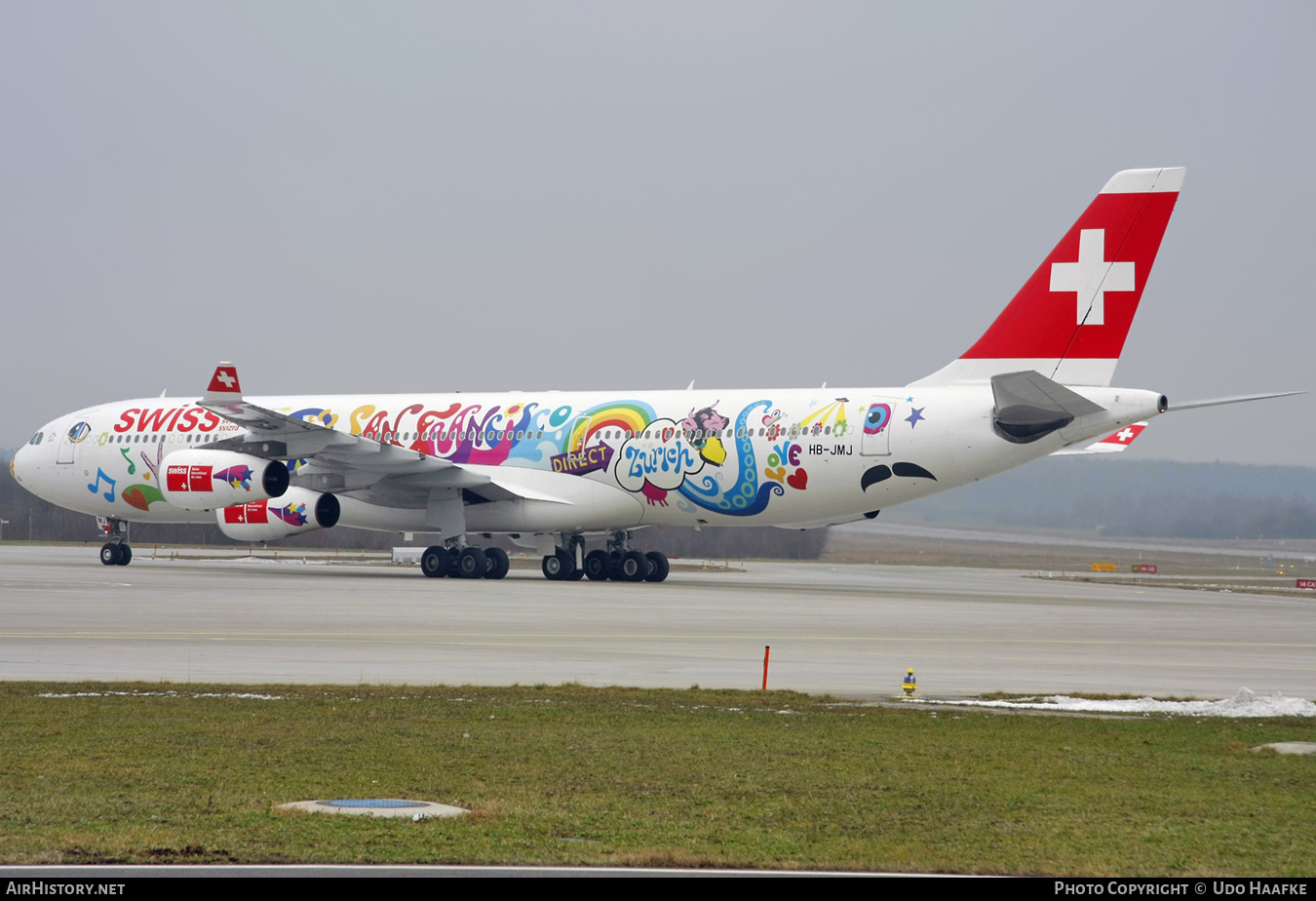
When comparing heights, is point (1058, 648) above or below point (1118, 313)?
below

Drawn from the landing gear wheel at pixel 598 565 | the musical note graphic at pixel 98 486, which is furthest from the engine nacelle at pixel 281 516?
the landing gear wheel at pixel 598 565

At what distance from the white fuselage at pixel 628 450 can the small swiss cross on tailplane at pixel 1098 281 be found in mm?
1153

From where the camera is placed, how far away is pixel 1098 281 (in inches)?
1137

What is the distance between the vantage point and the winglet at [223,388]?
31.3m

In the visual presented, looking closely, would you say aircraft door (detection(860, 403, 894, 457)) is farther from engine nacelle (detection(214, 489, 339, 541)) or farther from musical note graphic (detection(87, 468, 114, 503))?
musical note graphic (detection(87, 468, 114, 503))

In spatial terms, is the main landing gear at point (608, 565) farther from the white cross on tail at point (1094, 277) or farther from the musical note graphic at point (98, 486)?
the musical note graphic at point (98, 486)

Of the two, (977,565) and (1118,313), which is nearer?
(1118,313)

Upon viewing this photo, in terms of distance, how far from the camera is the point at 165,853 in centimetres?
637

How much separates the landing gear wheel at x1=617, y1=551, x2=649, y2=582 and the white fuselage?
1.73 m

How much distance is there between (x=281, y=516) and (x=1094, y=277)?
2137 centimetres

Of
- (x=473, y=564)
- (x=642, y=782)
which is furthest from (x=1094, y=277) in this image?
(x=642, y=782)

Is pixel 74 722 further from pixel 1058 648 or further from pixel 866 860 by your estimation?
pixel 1058 648

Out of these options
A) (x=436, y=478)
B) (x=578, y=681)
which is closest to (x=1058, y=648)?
(x=578, y=681)

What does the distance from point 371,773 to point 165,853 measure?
2381 millimetres
